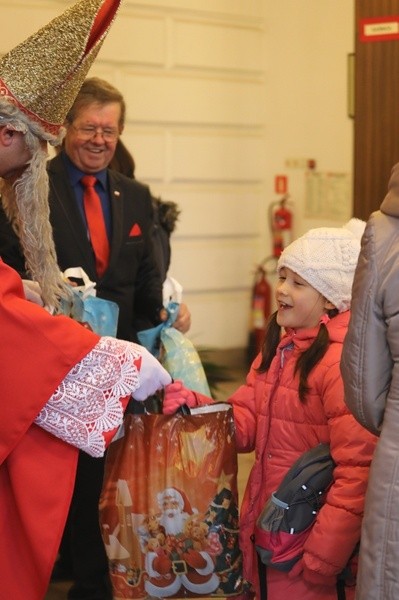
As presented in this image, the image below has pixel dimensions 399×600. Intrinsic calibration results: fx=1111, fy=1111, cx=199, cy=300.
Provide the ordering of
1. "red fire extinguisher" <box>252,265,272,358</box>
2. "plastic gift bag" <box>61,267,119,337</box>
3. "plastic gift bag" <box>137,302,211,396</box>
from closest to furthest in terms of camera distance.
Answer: "plastic gift bag" <box>61,267,119,337</box> → "plastic gift bag" <box>137,302,211,396</box> → "red fire extinguisher" <box>252,265,272,358</box>

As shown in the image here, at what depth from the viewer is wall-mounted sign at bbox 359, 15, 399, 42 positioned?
608 centimetres

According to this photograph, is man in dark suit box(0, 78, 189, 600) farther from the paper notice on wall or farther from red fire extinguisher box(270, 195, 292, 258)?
red fire extinguisher box(270, 195, 292, 258)

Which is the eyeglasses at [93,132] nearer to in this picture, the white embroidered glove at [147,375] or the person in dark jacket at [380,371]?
the white embroidered glove at [147,375]

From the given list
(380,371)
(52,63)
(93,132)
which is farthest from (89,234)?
(380,371)

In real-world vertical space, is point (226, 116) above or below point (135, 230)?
above

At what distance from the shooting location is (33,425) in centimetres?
254

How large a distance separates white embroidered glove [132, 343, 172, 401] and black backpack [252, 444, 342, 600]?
380mm

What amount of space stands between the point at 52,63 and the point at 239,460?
3381 millimetres

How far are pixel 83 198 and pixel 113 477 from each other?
1326 mm

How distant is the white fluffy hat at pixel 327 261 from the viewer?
280cm

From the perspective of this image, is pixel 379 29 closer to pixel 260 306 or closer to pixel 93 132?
pixel 260 306

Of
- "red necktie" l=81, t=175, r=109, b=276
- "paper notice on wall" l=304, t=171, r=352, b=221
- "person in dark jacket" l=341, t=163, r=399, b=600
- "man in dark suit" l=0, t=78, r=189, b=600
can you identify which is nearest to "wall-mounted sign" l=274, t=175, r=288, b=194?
"paper notice on wall" l=304, t=171, r=352, b=221

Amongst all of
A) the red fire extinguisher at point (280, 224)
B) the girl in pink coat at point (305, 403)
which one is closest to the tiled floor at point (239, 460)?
the red fire extinguisher at point (280, 224)

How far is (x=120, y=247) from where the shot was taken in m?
3.77
